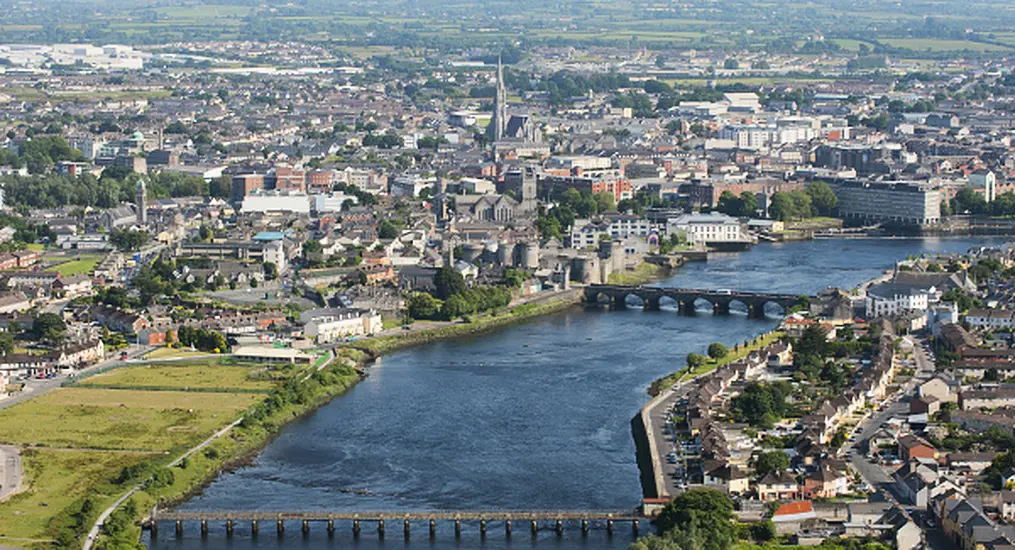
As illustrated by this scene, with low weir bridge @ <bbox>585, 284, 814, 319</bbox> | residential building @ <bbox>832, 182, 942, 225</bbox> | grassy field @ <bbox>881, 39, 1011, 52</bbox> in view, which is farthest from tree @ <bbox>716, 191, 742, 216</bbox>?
grassy field @ <bbox>881, 39, 1011, 52</bbox>

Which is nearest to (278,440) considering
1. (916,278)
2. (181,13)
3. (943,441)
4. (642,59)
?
(943,441)

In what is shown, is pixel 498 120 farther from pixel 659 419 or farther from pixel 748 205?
pixel 659 419

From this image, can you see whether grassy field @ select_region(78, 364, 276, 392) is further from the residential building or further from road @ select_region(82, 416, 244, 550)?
the residential building

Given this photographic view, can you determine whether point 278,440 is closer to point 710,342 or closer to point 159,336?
point 159,336

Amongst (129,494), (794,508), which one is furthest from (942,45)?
(129,494)

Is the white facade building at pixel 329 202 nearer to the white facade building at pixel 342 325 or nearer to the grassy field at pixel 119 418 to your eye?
the white facade building at pixel 342 325
